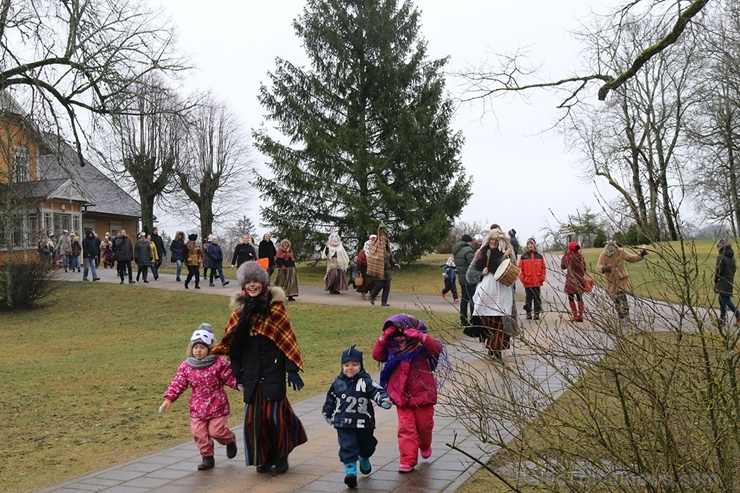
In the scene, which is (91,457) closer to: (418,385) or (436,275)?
(418,385)

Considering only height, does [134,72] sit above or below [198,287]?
above

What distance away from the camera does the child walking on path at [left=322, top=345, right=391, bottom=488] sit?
20.5 ft

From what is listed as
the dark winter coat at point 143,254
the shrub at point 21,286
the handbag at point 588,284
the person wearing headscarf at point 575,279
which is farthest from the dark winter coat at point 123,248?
the handbag at point 588,284

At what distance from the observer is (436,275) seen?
33219 mm

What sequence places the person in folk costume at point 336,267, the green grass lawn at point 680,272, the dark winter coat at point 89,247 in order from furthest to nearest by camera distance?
1. the dark winter coat at point 89,247
2. the person in folk costume at point 336,267
3. the green grass lawn at point 680,272

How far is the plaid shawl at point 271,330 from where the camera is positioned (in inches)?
268

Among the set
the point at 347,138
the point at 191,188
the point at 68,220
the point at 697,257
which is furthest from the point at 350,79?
the point at 697,257

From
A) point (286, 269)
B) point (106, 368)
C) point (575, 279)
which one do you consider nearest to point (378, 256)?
A: point (286, 269)

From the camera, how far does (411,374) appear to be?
6707mm

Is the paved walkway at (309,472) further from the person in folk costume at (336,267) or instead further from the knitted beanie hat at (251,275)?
the person in folk costume at (336,267)

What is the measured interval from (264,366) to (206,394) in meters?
0.64

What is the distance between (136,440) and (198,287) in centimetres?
1842

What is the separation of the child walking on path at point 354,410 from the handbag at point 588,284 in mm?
2350

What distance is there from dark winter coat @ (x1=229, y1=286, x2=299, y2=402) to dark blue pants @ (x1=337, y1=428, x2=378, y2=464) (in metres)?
0.74
